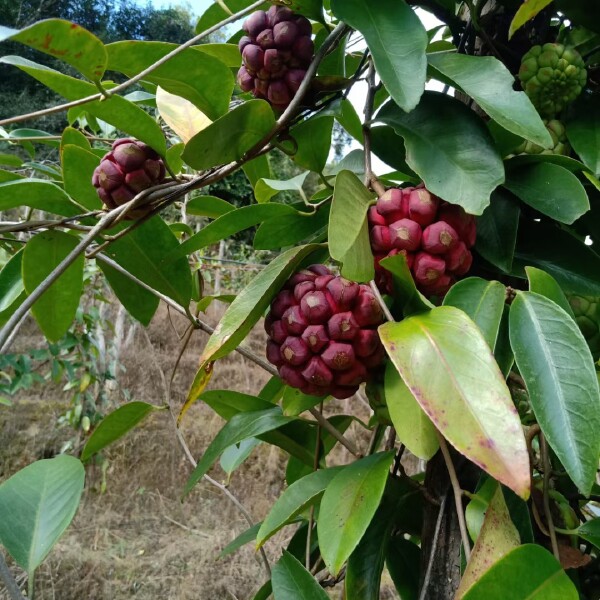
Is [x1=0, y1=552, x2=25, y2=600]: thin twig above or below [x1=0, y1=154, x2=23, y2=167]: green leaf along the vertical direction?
below

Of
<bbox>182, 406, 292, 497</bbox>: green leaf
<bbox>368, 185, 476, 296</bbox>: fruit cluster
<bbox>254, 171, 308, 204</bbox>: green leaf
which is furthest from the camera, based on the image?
<bbox>254, 171, 308, 204</bbox>: green leaf

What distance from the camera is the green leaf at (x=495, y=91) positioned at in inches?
13.0

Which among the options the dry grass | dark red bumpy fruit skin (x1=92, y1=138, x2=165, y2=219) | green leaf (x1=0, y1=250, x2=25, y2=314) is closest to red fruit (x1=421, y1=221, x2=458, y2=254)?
dark red bumpy fruit skin (x1=92, y1=138, x2=165, y2=219)

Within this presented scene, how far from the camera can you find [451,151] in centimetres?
36

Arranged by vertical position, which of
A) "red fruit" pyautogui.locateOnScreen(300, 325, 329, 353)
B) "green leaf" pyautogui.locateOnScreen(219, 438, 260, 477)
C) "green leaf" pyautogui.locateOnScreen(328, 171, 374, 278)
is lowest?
"green leaf" pyautogui.locateOnScreen(219, 438, 260, 477)

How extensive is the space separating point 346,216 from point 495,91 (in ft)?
0.40

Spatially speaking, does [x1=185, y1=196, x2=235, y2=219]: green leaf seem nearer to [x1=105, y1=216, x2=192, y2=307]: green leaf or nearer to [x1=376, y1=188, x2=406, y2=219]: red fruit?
[x1=105, y1=216, x2=192, y2=307]: green leaf

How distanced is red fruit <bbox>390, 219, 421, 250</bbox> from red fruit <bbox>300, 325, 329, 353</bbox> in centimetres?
7

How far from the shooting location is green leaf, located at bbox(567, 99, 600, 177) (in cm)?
41

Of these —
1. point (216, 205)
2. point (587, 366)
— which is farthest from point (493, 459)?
point (216, 205)

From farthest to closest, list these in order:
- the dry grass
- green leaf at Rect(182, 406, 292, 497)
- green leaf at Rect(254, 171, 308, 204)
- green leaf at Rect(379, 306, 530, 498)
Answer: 1. the dry grass
2. green leaf at Rect(254, 171, 308, 204)
3. green leaf at Rect(182, 406, 292, 497)
4. green leaf at Rect(379, 306, 530, 498)

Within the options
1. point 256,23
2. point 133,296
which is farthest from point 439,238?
point 133,296

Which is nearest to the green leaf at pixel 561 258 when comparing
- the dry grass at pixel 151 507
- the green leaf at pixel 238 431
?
the green leaf at pixel 238 431

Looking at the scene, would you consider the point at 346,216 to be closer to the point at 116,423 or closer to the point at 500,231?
the point at 500,231
